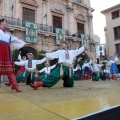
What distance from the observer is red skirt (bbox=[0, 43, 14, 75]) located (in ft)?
12.7

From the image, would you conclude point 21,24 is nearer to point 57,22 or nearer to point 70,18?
point 57,22

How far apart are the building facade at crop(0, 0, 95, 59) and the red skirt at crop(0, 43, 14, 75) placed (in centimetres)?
981

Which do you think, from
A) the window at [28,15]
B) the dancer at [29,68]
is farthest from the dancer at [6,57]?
the window at [28,15]

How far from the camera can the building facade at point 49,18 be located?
13.9 meters

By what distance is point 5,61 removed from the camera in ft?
12.9

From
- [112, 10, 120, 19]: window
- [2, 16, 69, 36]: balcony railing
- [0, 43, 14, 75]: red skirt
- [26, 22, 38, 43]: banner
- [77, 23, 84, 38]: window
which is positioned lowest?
[0, 43, 14, 75]: red skirt

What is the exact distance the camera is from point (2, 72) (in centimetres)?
387

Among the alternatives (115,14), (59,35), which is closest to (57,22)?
(59,35)

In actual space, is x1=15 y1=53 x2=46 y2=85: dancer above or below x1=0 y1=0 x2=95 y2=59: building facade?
below

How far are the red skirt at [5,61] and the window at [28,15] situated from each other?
11.4 m

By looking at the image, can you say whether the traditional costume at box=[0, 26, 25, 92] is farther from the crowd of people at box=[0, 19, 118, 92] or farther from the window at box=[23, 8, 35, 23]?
the window at box=[23, 8, 35, 23]

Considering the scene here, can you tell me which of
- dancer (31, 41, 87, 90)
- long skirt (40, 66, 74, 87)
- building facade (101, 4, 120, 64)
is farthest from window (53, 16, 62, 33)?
long skirt (40, 66, 74, 87)

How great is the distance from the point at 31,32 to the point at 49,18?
296 centimetres

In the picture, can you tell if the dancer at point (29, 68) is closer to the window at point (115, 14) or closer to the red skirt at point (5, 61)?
the red skirt at point (5, 61)
